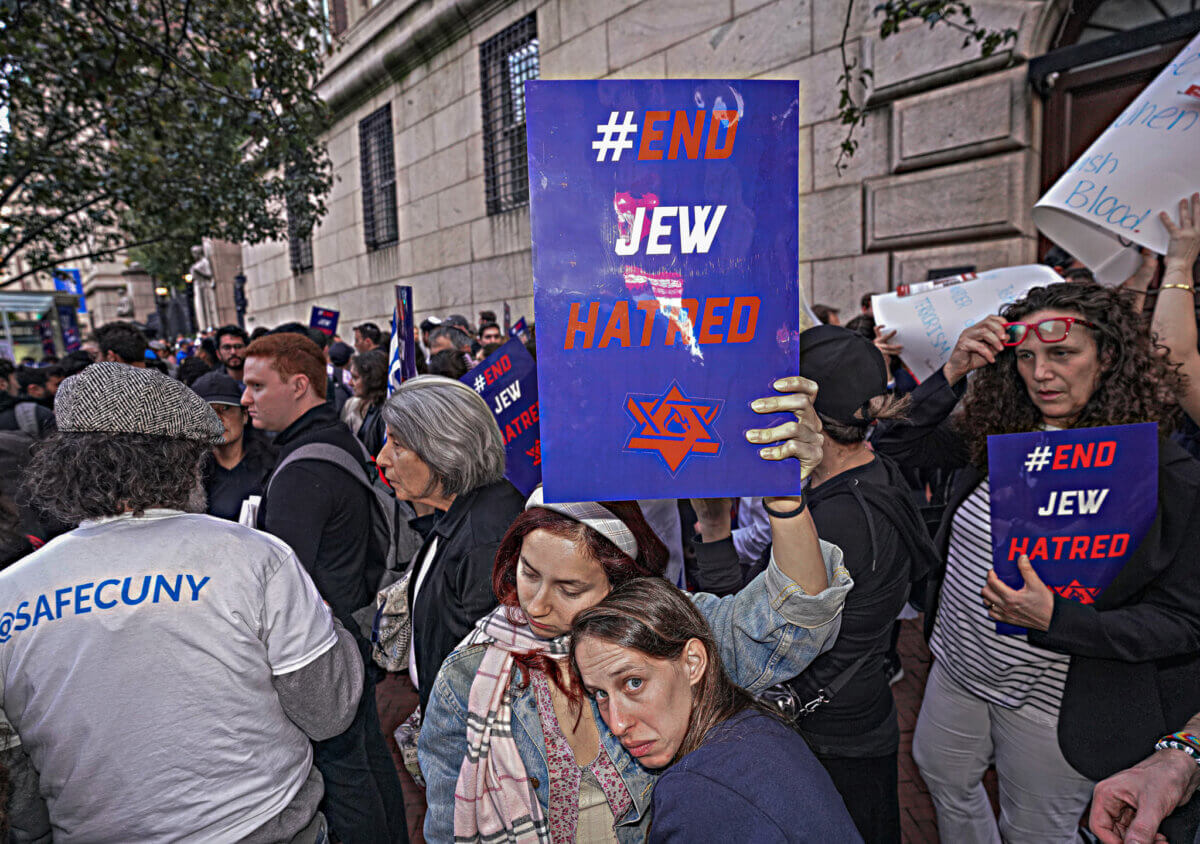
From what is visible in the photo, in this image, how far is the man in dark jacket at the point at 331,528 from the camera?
6.42 feet

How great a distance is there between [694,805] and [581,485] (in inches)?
22.8

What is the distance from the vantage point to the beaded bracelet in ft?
4.85

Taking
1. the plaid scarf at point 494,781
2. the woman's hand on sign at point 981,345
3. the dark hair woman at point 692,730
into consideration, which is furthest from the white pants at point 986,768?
the plaid scarf at point 494,781

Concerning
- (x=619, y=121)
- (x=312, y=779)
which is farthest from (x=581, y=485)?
(x=312, y=779)

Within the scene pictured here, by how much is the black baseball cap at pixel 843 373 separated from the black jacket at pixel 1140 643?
28.8 inches

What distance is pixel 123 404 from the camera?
1.60 m

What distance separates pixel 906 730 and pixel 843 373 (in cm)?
257

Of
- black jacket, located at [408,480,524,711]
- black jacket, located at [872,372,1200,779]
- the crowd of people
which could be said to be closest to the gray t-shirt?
the crowd of people

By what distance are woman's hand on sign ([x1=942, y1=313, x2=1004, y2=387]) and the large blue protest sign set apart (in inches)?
51.9

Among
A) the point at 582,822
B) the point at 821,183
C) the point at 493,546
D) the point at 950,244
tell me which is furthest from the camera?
the point at 821,183

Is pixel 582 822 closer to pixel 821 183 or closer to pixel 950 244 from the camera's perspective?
pixel 950 244

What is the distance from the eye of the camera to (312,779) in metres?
1.84

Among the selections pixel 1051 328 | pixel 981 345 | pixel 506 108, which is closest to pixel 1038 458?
pixel 1051 328

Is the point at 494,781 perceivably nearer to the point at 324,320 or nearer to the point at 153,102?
the point at 153,102
